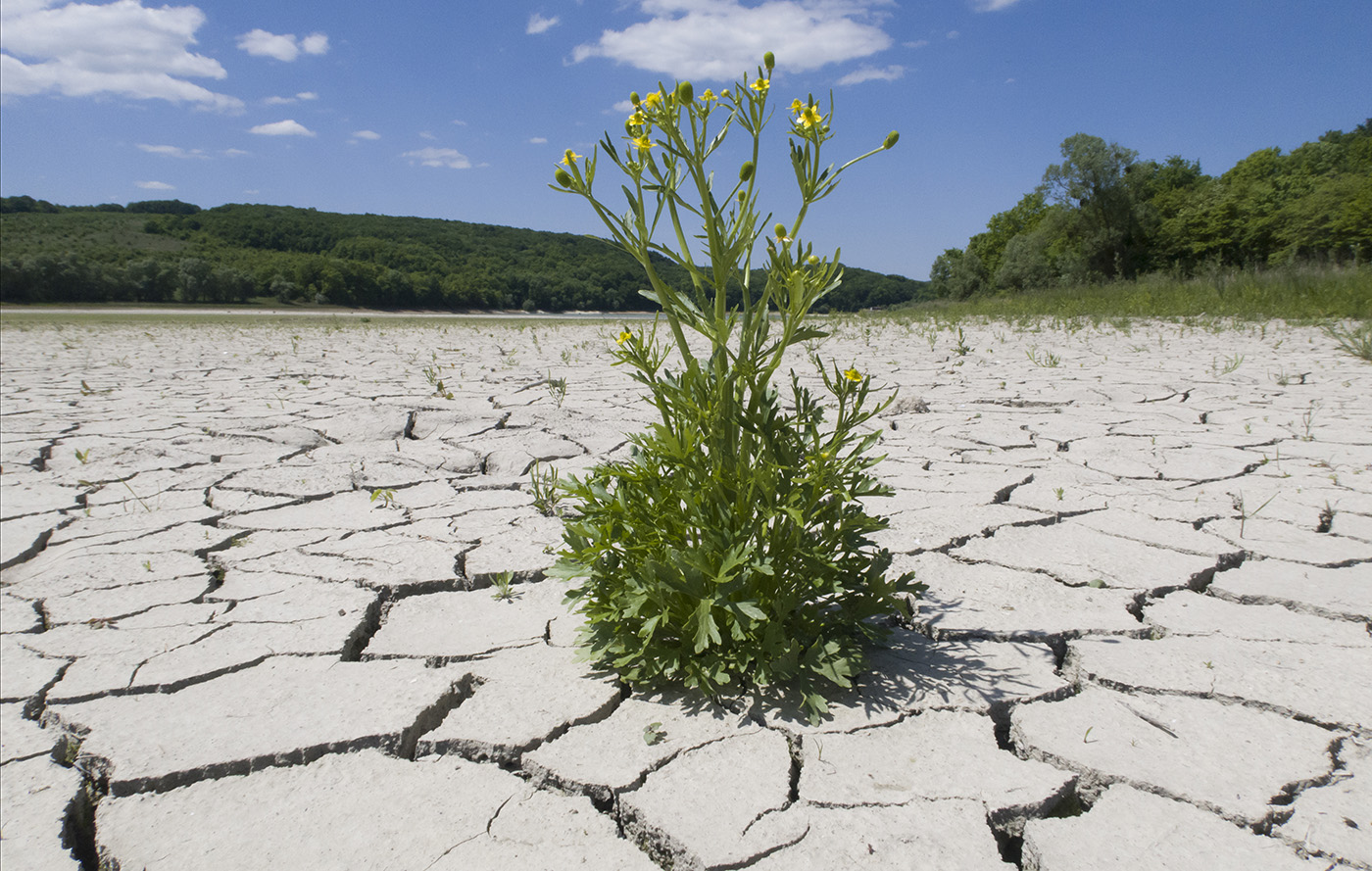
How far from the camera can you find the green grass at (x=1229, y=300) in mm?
7832

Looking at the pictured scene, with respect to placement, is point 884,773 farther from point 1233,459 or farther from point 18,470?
point 18,470

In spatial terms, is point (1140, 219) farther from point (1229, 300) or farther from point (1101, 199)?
point (1229, 300)

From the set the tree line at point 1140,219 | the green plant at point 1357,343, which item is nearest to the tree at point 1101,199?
the tree line at point 1140,219

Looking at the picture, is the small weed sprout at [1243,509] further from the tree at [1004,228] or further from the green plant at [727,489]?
the tree at [1004,228]

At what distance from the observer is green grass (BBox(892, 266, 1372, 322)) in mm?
7832

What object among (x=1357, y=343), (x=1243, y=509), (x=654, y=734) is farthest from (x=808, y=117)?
(x=1357, y=343)

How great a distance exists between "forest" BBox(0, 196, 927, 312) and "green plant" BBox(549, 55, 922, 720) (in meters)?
16.0

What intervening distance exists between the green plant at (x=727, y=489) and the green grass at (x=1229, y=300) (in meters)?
8.43

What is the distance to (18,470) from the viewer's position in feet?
10.7

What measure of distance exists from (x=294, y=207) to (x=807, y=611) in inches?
2565

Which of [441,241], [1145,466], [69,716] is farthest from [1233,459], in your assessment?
[441,241]

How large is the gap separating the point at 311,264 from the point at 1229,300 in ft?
113

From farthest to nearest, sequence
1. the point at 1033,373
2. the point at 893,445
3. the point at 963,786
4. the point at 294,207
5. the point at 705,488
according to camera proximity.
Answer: the point at 294,207 → the point at 1033,373 → the point at 893,445 → the point at 705,488 → the point at 963,786

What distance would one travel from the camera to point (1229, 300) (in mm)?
9023
